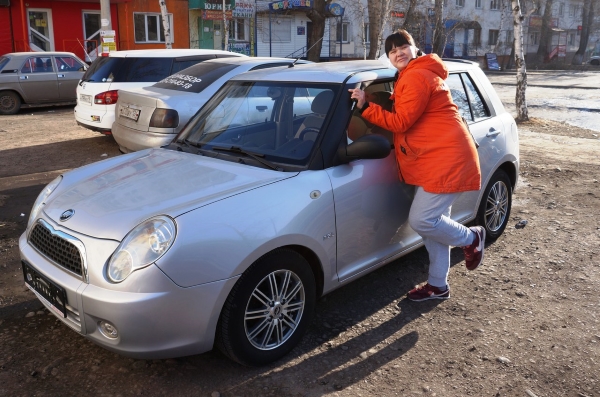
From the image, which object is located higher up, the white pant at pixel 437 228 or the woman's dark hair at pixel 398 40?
the woman's dark hair at pixel 398 40

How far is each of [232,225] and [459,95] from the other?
278cm

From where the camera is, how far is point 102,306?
294 centimetres

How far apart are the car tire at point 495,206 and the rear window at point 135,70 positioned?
646 cm

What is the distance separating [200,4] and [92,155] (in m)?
21.6

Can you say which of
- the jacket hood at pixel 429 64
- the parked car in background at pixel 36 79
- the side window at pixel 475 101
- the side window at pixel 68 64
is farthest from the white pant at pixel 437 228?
the side window at pixel 68 64

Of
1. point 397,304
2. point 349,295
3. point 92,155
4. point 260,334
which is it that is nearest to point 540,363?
point 397,304

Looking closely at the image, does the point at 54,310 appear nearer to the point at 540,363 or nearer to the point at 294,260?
the point at 294,260

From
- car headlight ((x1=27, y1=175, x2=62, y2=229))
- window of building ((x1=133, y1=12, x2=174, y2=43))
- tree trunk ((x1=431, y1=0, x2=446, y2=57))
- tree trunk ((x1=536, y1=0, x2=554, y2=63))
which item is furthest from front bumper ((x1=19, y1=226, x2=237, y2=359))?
tree trunk ((x1=536, y1=0, x2=554, y2=63))

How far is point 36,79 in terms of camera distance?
1532 cm

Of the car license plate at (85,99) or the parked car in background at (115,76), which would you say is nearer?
the parked car in background at (115,76)

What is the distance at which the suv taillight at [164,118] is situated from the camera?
742 cm

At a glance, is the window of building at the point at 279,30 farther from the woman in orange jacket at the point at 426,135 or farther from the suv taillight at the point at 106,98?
the woman in orange jacket at the point at 426,135

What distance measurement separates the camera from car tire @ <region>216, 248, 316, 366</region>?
10.5 ft

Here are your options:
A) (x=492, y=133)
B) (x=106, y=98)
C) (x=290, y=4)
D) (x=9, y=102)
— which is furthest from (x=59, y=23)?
(x=492, y=133)
